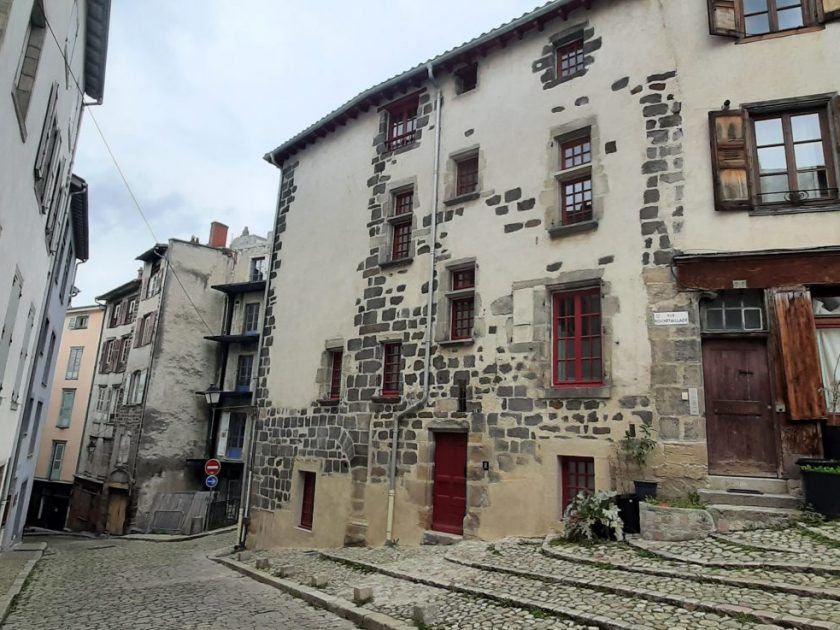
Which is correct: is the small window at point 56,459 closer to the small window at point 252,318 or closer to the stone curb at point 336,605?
the small window at point 252,318

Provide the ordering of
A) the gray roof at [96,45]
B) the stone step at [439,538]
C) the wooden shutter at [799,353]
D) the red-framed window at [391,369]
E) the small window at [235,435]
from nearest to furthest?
the wooden shutter at [799,353] < the stone step at [439,538] < the gray roof at [96,45] < the red-framed window at [391,369] < the small window at [235,435]

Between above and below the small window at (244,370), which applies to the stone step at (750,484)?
below

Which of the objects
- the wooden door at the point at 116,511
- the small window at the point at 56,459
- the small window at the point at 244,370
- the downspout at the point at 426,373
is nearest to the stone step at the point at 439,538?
the downspout at the point at 426,373

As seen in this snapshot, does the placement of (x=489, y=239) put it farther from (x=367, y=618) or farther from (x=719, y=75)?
(x=367, y=618)

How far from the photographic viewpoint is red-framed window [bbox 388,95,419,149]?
11.8 metres

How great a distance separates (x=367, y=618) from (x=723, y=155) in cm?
731

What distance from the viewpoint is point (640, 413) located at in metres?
7.63

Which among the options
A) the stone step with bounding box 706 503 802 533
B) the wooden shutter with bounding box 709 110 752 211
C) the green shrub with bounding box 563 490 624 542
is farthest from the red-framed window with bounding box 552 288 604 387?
the stone step with bounding box 706 503 802 533

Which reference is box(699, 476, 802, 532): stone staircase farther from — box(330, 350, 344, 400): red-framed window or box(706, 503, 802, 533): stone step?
box(330, 350, 344, 400): red-framed window

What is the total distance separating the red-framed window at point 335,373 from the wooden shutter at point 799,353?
7770 millimetres

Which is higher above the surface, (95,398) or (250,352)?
(250,352)

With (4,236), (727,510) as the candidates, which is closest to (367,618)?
(727,510)

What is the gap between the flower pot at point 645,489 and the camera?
7031 mm

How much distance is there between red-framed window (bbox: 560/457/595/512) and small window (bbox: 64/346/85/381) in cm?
2909
